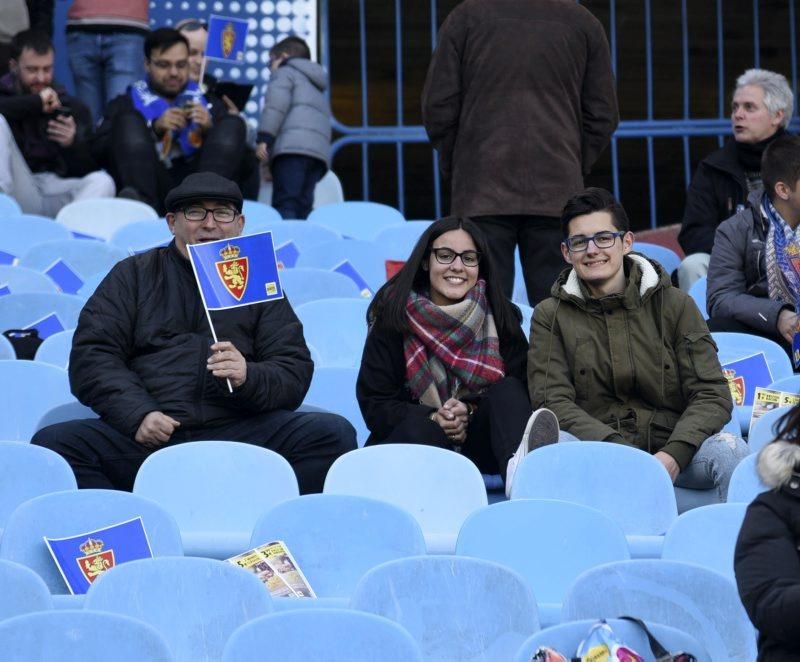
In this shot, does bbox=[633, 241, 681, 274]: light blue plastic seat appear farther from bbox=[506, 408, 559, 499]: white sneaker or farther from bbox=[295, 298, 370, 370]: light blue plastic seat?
bbox=[506, 408, 559, 499]: white sneaker

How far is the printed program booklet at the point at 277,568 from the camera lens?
4012 mm

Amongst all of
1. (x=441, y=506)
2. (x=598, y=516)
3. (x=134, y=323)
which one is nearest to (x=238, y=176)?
(x=134, y=323)

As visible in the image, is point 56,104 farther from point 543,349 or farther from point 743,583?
point 743,583

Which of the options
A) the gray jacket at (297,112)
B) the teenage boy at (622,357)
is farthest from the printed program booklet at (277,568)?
the gray jacket at (297,112)

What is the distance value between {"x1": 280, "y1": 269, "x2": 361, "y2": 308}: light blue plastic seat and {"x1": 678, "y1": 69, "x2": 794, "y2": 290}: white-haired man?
1.45 m

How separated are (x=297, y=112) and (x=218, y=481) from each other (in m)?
4.66

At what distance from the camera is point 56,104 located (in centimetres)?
840

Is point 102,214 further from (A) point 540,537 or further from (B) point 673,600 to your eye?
(B) point 673,600

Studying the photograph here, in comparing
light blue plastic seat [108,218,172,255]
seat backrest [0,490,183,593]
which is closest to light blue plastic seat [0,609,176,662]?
seat backrest [0,490,183,593]

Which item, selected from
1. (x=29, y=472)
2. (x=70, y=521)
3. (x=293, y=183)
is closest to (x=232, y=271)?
(x=29, y=472)

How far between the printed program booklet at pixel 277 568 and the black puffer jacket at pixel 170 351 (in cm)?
106

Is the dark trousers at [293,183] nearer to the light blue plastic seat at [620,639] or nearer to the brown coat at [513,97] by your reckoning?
the brown coat at [513,97]

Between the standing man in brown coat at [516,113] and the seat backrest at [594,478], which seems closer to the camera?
the seat backrest at [594,478]

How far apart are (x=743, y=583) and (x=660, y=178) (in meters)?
9.78
